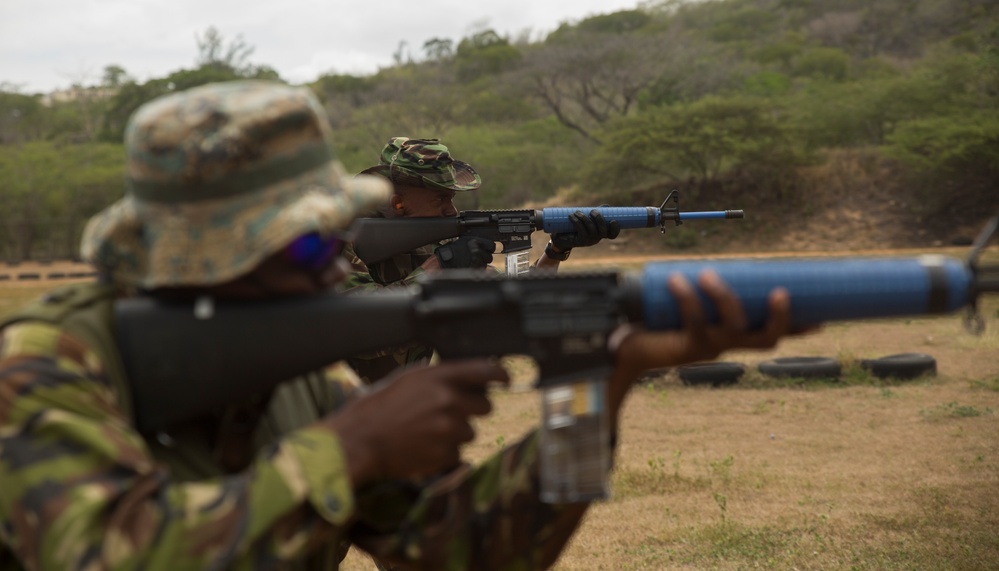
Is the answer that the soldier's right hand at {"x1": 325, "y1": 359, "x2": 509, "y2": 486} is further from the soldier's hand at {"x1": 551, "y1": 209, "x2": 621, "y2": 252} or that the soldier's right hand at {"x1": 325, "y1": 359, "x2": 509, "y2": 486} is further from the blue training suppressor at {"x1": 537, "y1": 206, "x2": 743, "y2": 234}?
the blue training suppressor at {"x1": 537, "y1": 206, "x2": 743, "y2": 234}

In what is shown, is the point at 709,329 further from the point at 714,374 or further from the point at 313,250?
the point at 714,374

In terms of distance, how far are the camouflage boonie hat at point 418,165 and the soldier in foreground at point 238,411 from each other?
3.40 meters

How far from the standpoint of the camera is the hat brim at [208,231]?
5.99 ft

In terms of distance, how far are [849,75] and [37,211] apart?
33106mm

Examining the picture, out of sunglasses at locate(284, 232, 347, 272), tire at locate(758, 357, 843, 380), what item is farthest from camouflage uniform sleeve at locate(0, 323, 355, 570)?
tire at locate(758, 357, 843, 380)

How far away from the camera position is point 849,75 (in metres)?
40.8

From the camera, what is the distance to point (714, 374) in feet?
34.4

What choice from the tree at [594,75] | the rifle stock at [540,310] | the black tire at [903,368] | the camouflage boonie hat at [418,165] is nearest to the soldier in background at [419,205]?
the camouflage boonie hat at [418,165]

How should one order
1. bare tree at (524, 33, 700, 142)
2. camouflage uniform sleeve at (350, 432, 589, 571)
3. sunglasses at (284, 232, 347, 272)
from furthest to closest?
bare tree at (524, 33, 700, 142) < camouflage uniform sleeve at (350, 432, 589, 571) < sunglasses at (284, 232, 347, 272)

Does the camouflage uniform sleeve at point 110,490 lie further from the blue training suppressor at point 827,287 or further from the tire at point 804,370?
the tire at point 804,370

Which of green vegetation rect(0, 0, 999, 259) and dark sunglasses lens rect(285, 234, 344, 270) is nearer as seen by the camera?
dark sunglasses lens rect(285, 234, 344, 270)

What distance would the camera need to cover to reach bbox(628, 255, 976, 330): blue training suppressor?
208 cm

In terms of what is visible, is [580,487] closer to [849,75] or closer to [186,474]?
[186,474]

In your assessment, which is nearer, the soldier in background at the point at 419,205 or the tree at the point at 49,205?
the soldier in background at the point at 419,205
